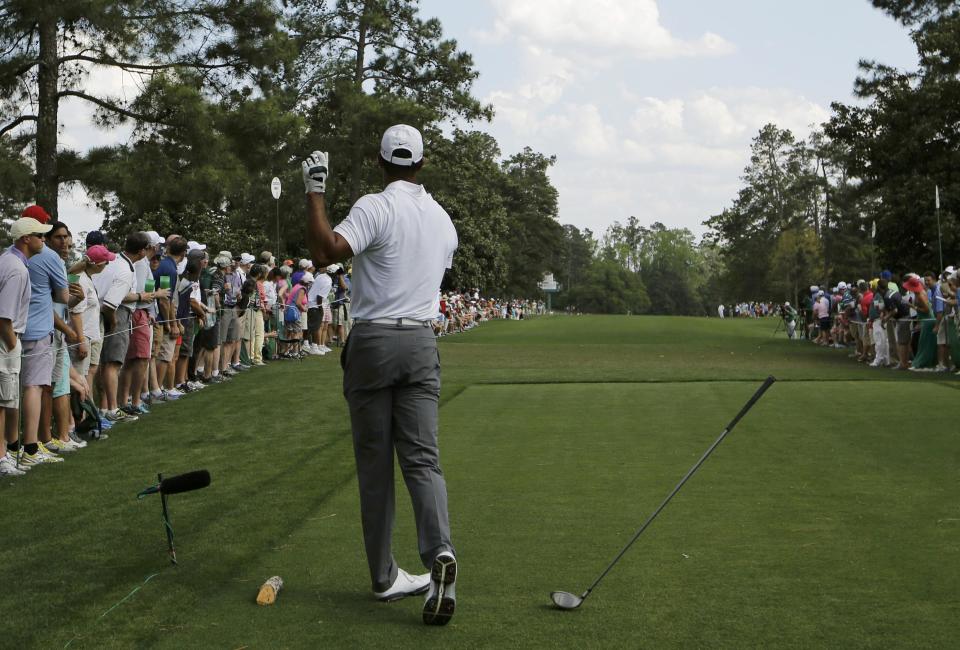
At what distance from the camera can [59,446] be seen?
10.8 meters

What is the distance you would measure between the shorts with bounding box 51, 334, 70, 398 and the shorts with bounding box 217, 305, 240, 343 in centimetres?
689

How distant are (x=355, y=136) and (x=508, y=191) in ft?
203

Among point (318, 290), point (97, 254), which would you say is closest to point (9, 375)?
point (97, 254)

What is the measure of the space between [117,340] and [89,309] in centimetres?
102

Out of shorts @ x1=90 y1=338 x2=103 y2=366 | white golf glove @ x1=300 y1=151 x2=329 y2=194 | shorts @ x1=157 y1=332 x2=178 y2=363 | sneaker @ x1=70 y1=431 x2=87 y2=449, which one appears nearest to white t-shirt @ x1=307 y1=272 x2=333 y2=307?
shorts @ x1=157 y1=332 x2=178 y2=363

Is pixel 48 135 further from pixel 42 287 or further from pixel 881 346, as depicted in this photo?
pixel 881 346

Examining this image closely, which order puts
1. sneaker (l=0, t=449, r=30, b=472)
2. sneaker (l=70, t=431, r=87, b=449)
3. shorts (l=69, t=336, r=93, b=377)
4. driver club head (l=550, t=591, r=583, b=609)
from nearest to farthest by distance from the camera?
driver club head (l=550, t=591, r=583, b=609) < sneaker (l=0, t=449, r=30, b=472) < sneaker (l=70, t=431, r=87, b=449) < shorts (l=69, t=336, r=93, b=377)

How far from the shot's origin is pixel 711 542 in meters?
6.32

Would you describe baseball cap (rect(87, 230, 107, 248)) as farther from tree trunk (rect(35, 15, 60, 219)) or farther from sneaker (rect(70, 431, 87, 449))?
tree trunk (rect(35, 15, 60, 219))

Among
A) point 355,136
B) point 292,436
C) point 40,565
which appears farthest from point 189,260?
point 355,136

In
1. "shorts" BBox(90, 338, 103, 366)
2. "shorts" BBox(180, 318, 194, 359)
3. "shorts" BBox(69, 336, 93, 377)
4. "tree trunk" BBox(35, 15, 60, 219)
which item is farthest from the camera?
"tree trunk" BBox(35, 15, 60, 219)

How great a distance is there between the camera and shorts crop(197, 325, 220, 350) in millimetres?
17203

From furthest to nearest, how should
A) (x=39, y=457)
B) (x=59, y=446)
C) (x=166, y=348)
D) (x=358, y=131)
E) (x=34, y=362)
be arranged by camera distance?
(x=358, y=131)
(x=166, y=348)
(x=59, y=446)
(x=39, y=457)
(x=34, y=362)

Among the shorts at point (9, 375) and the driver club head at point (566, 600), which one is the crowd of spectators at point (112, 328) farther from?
the driver club head at point (566, 600)
